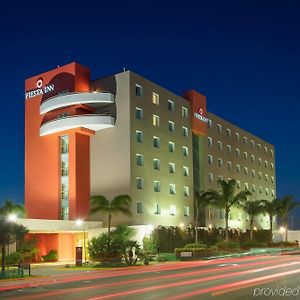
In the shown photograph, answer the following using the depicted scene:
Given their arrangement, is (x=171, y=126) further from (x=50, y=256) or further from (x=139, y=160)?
(x=50, y=256)

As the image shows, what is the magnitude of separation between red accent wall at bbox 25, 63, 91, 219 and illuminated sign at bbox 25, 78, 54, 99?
395 mm

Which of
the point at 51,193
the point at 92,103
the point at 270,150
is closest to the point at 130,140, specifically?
the point at 92,103

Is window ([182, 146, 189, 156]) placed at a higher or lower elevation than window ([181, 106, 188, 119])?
lower

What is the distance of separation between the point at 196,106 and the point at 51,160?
76.3 feet

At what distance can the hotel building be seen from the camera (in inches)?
2415

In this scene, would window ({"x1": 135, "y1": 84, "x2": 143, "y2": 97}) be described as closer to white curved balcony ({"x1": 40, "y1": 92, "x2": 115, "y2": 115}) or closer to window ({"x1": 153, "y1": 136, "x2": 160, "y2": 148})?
white curved balcony ({"x1": 40, "y1": 92, "x2": 115, "y2": 115})

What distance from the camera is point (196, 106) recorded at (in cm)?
7612

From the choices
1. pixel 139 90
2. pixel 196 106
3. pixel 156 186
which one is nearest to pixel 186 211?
pixel 156 186

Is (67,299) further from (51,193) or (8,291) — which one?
(51,193)

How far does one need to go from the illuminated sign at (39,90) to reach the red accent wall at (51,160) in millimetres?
395

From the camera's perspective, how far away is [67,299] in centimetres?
1962

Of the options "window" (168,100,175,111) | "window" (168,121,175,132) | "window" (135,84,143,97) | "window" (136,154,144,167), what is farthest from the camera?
"window" (168,100,175,111)

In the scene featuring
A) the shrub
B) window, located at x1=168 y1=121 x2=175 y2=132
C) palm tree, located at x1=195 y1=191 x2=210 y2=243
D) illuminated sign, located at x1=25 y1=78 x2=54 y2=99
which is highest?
illuminated sign, located at x1=25 y1=78 x2=54 y2=99

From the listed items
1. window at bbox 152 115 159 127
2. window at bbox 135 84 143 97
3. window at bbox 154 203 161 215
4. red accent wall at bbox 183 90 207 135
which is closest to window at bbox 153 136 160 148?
window at bbox 152 115 159 127
